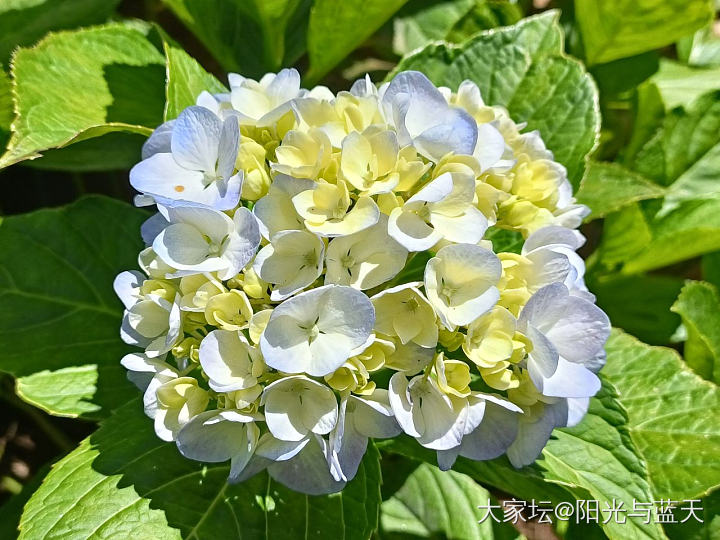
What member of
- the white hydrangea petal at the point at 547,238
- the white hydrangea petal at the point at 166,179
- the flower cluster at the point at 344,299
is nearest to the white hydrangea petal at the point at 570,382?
the flower cluster at the point at 344,299

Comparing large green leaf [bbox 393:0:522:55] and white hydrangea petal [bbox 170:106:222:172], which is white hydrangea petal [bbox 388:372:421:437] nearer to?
white hydrangea petal [bbox 170:106:222:172]

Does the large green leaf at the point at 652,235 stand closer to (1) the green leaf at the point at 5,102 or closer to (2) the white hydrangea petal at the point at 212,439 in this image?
(2) the white hydrangea petal at the point at 212,439

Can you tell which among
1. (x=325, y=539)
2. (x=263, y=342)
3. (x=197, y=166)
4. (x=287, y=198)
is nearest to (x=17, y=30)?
(x=197, y=166)

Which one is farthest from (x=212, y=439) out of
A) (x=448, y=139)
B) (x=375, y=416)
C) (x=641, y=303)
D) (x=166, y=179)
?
(x=641, y=303)

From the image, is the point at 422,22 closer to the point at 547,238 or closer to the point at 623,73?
the point at 623,73

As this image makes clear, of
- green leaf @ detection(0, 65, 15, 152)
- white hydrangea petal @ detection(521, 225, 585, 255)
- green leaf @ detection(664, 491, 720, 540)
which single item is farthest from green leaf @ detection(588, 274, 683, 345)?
green leaf @ detection(0, 65, 15, 152)

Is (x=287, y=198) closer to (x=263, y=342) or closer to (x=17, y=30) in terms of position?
(x=263, y=342)
